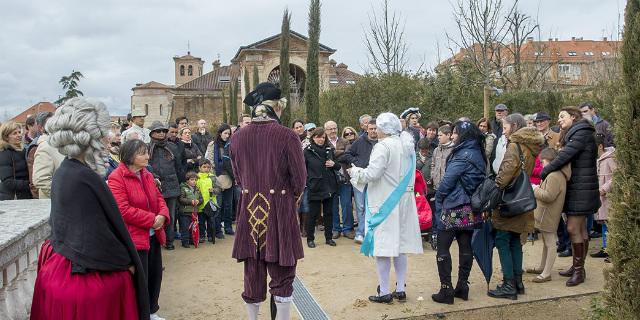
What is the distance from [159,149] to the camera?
761 cm

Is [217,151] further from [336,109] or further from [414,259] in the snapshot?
[336,109]

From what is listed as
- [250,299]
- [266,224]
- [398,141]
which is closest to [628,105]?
[398,141]

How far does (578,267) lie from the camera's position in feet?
20.0

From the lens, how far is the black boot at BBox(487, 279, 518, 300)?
5602mm

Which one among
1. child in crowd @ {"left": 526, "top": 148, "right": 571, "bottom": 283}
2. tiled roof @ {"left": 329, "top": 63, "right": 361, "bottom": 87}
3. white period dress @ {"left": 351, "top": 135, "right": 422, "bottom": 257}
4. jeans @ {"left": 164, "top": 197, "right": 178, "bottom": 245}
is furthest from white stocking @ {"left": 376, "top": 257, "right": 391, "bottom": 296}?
tiled roof @ {"left": 329, "top": 63, "right": 361, "bottom": 87}

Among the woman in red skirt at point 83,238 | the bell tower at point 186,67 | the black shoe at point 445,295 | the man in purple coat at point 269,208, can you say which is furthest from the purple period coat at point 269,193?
the bell tower at point 186,67

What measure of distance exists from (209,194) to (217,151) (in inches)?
41.2

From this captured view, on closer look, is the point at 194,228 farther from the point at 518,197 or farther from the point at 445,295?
the point at 518,197

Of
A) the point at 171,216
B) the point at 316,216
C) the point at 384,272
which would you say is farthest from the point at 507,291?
the point at 171,216

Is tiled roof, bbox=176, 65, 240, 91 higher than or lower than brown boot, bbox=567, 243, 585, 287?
higher

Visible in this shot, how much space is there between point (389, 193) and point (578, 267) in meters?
2.54

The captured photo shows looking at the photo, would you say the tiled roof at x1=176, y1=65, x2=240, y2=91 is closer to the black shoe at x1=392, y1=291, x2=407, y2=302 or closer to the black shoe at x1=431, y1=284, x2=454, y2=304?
the black shoe at x1=392, y1=291, x2=407, y2=302

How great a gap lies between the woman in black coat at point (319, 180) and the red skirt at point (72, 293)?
17.4 feet

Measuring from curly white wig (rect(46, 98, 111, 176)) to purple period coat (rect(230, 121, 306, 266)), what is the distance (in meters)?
1.37
